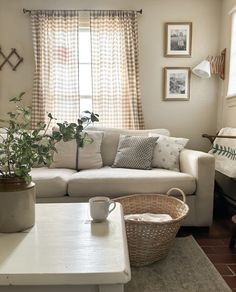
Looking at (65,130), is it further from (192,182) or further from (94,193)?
(192,182)

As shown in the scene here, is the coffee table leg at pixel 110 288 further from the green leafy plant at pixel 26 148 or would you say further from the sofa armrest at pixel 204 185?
the sofa armrest at pixel 204 185

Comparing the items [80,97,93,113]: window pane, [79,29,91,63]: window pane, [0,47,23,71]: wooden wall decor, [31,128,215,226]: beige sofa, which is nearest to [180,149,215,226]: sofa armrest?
[31,128,215,226]: beige sofa

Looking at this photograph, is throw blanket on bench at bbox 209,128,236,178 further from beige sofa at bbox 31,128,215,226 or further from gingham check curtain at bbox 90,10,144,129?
gingham check curtain at bbox 90,10,144,129

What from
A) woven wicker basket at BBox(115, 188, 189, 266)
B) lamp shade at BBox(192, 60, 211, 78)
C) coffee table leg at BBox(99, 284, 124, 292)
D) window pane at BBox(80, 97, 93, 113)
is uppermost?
lamp shade at BBox(192, 60, 211, 78)

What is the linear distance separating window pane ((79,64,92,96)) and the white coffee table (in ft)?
7.60

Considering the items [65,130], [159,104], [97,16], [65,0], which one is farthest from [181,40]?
[65,130]

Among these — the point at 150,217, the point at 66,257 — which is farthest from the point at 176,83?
the point at 66,257

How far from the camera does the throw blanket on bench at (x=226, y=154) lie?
2393 millimetres

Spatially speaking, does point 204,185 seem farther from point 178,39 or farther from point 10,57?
point 10,57

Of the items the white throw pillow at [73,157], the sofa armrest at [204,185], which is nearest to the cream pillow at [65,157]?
the white throw pillow at [73,157]

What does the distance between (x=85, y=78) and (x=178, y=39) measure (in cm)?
117

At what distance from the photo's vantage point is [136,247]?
1.72 metres

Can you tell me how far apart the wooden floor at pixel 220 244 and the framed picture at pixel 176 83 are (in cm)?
144

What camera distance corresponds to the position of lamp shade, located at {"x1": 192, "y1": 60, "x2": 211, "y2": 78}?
10.1ft
